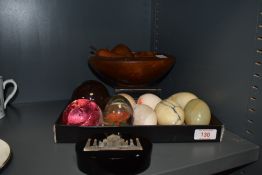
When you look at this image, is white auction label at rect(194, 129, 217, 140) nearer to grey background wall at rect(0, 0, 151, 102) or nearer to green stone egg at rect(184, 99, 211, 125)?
green stone egg at rect(184, 99, 211, 125)

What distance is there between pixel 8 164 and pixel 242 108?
0.46 m

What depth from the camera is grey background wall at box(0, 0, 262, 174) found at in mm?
606

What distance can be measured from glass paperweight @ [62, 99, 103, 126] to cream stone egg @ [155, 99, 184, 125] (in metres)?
0.12

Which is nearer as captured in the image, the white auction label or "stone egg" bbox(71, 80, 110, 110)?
the white auction label

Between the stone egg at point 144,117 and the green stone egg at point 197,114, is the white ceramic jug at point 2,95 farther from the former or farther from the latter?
the green stone egg at point 197,114

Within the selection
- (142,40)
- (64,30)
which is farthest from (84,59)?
(142,40)

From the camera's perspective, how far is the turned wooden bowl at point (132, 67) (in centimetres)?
74

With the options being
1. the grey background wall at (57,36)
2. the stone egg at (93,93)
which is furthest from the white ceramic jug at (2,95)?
the stone egg at (93,93)

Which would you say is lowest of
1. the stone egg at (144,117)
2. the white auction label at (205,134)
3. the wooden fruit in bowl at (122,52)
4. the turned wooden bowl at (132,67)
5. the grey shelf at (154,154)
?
the grey shelf at (154,154)

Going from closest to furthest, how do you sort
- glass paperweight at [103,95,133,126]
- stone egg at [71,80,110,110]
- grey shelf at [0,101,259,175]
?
grey shelf at [0,101,259,175] → glass paperweight at [103,95,133,126] → stone egg at [71,80,110,110]

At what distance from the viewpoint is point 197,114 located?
61 cm

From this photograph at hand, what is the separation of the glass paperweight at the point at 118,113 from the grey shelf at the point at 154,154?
81mm

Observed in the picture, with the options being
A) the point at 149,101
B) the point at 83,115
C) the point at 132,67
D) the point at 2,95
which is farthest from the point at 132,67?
the point at 2,95

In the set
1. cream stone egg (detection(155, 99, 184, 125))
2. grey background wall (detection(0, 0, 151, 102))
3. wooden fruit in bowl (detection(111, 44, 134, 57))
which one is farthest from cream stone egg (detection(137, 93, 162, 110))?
grey background wall (detection(0, 0, 151, 102))
